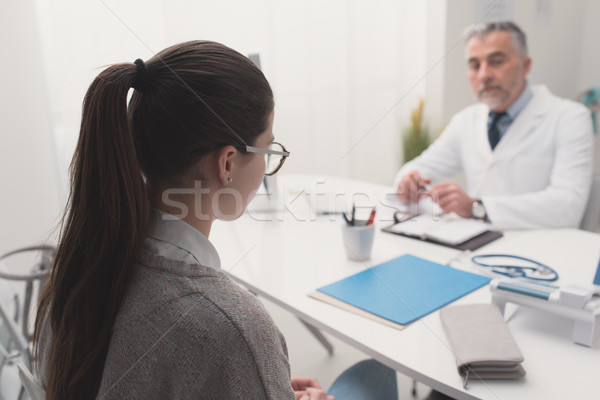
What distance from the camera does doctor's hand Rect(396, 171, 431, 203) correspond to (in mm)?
1723

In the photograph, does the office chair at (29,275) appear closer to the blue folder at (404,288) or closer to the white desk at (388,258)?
the white desk at (388,258)

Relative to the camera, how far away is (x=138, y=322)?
0.60 m

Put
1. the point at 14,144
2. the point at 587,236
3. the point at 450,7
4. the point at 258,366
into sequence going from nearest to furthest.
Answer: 1. the point at 258,366
2. the point at 587,236
3. the point at 14,144
4. the point at 450,7

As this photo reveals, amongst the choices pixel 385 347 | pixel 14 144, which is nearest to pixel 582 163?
pixel 385 347

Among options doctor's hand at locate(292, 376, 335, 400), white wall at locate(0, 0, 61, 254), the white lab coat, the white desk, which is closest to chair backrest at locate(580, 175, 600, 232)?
the white lab coat

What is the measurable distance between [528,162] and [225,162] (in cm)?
170

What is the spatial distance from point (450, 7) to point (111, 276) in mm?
2787

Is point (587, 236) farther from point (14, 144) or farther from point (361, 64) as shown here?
point (14, 144)

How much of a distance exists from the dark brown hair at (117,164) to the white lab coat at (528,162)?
3.87 feet

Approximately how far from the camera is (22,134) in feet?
6.73

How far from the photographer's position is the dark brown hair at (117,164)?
25.0 inches

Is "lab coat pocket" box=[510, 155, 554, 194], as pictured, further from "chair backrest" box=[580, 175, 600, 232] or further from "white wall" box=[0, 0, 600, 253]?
"white wall" box=[0, 0, 600, 253]

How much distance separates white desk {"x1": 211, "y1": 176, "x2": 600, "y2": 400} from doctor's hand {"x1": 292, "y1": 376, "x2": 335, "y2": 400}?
0.11 metres

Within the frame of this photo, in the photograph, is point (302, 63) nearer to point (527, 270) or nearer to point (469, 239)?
point (469, 239)
